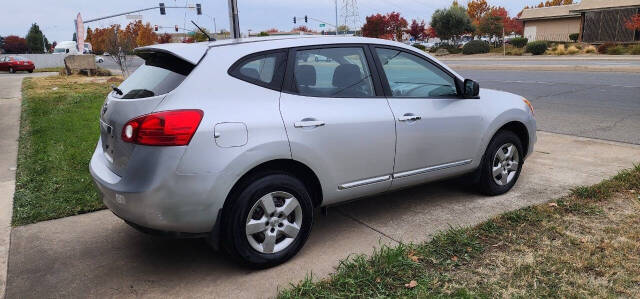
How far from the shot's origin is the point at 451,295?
9.83 ft

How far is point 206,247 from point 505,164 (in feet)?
9.84

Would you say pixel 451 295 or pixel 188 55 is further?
pixel 188 55

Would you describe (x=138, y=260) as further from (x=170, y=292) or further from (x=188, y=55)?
(x=188, y=55)

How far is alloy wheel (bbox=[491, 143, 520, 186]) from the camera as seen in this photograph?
4828 millimetres

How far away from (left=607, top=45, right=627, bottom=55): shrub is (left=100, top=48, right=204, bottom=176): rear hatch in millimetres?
38106

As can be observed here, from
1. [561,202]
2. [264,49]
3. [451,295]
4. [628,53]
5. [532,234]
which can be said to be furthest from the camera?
[628,53]

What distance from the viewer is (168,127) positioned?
302 cm

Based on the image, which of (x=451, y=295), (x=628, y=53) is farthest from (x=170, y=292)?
(x=628, y=53)

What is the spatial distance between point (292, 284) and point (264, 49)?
64.4 inches

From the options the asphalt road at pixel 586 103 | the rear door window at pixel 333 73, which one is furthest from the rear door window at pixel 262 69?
the asphalt road at pixel 586 103

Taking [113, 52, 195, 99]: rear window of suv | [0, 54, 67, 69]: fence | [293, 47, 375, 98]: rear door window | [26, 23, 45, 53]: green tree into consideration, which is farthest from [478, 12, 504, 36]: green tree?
[26, 23, 45, 53]: green tree

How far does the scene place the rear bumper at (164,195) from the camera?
9.92 feet

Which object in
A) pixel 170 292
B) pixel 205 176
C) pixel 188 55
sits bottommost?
pixel 170 292

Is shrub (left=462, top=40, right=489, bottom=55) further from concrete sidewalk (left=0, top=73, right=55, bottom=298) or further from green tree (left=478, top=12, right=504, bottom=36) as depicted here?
concrete sidewalk (left=0, top=73, right=55, bottom=298)
